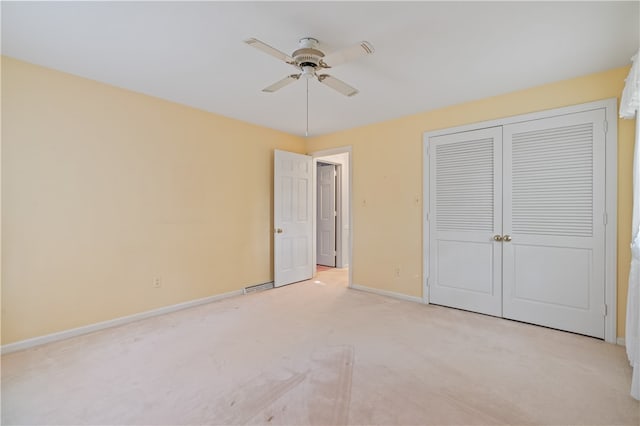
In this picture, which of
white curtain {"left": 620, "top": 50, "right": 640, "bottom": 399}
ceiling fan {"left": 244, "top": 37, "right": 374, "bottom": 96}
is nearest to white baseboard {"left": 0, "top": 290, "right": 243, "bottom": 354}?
ceiling fan {"left": 244, "top": 37, "right": 374, "bottom": 96}

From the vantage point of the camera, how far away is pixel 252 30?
2.07 m

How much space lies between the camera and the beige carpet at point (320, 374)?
5.71 feet

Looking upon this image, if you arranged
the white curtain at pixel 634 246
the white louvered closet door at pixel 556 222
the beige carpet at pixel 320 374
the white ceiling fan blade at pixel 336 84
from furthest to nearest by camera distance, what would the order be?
the white louvered closet door at pixel 556 222 < the white ceiling fan blade at pixel 336 84 < the white curtain at pixel 634 246 < the beige carpet at pixel 320 374

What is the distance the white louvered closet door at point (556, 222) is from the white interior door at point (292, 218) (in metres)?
2.87

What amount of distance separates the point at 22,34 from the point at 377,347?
366 cm

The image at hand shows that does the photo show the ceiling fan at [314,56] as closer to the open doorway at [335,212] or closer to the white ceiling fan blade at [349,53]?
the white ceiling fan blade at [349,53]

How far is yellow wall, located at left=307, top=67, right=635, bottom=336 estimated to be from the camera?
2.77 meters

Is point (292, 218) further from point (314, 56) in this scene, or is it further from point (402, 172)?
point (314, 56)

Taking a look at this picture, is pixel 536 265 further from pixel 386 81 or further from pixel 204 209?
pixel 204 209

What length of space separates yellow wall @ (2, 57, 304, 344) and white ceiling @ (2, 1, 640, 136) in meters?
0.34

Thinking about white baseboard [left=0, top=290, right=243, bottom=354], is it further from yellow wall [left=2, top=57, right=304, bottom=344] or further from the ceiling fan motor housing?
the ceiling fan motor housing

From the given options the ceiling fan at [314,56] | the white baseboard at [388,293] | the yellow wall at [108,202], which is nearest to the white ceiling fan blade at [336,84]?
the ceiling fan at [314,56]

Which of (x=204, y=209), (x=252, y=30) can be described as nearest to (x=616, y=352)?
(x=252, y=30)

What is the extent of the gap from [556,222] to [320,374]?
8.85 ft
